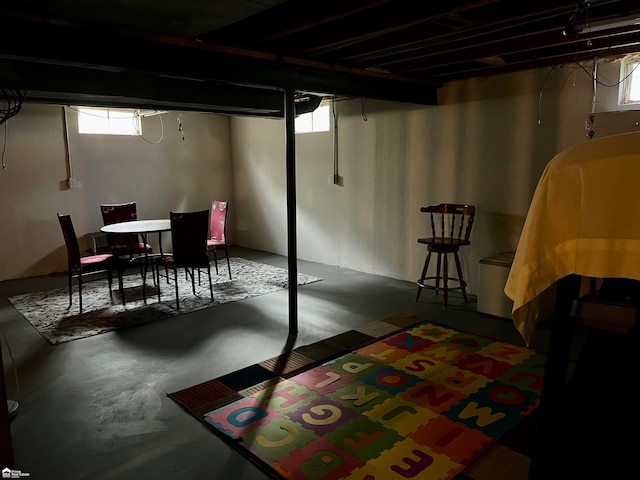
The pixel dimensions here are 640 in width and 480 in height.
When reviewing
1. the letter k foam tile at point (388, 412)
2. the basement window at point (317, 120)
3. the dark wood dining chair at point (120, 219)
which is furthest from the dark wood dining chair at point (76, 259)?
the basement window at point (317, 120)

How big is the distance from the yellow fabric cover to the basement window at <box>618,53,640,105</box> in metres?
3.18

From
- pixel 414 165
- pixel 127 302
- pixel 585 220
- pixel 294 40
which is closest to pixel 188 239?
pixel 127 302

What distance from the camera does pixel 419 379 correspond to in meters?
2.95

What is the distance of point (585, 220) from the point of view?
129 cm

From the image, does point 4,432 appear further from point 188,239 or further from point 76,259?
point 76,259

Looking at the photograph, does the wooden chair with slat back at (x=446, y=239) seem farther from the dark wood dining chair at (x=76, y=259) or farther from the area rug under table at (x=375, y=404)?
the dark wood dining chair at (x=76, y=259)

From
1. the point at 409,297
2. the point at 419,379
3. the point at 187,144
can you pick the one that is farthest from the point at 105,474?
the point at 187,144

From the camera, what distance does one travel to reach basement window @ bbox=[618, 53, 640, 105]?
378 cm

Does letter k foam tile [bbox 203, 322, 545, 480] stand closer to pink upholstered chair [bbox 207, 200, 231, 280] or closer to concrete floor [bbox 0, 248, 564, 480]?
concrete floor [bbox 0, 248, 564, 480]

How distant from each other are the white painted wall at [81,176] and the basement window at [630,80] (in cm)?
574

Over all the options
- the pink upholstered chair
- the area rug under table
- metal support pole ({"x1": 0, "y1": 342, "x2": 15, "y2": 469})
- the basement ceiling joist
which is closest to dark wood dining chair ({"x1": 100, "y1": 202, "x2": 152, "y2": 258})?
the pink upholstered chair

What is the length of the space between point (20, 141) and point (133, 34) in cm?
393

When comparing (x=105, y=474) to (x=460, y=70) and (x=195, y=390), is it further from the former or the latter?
(x=460, y=70)

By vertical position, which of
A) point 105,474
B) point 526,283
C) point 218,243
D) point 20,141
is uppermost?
point 20,141
